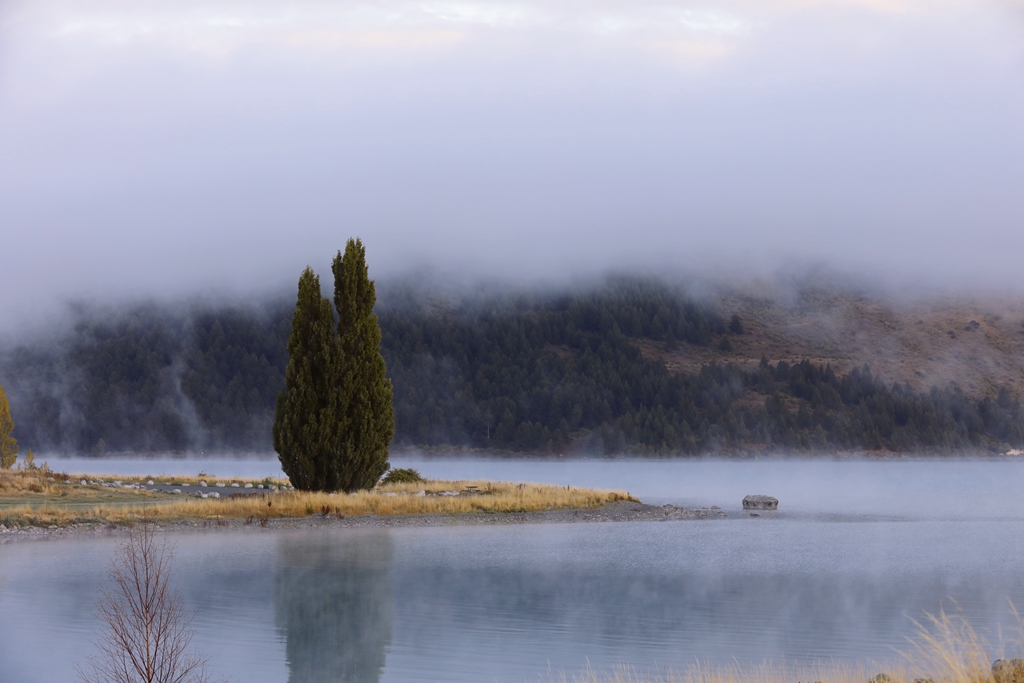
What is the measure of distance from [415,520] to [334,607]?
16.9 meters

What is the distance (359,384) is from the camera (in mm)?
38031

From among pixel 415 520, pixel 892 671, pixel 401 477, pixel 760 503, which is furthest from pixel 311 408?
pixel 892 671

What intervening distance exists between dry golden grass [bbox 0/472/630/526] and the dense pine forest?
370 feet

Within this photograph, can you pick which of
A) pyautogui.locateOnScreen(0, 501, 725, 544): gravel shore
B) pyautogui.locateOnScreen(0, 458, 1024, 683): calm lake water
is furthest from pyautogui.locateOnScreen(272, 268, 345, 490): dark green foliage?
pyautogui.locateOnScreen(0, 458, 1024, 683): calm lake water

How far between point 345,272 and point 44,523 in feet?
47.6

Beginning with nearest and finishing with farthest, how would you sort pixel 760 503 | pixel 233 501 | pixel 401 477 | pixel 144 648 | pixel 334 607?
pixel 144 648 → pixel 334 607 → pixel 233 501 → pixel 760 503 → pixel 401 477

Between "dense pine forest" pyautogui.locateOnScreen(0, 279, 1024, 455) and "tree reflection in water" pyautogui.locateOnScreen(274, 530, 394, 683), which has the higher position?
"dense pine forest" pyautogui.locateOnScreen(0, 279, 1024, 455)

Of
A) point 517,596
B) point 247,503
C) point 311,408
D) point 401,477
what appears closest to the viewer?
point 517,596

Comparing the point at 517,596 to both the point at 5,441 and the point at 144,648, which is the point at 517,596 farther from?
the point at 5,441

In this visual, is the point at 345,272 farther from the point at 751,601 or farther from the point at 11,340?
the point at 11,340

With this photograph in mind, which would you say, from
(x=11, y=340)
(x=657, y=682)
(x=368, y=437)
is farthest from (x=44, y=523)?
(x=11, y=340)

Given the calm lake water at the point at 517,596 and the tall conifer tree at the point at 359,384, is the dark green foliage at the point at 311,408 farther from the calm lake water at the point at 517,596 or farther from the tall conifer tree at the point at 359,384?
the calm lake water at the point at 517,596

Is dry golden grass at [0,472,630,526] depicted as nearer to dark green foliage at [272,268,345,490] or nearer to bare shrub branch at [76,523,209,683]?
dark green foliage at [272,268,345,490]

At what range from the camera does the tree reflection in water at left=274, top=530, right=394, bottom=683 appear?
13.9 metres
